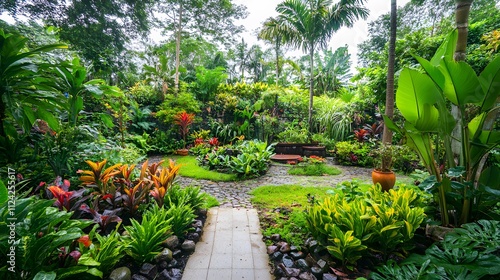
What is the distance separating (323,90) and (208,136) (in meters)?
8.71

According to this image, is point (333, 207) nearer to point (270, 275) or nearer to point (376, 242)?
point (376, 242)

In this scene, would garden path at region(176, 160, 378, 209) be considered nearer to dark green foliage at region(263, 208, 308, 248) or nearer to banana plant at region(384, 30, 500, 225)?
dark green foliage at region(263, 208, 308, 248)

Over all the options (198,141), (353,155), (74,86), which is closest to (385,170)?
(353,155)

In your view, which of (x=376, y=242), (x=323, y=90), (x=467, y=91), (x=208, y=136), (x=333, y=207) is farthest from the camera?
(x=323, y=90)

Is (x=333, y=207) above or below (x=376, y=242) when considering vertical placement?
above

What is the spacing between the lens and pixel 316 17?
745cm

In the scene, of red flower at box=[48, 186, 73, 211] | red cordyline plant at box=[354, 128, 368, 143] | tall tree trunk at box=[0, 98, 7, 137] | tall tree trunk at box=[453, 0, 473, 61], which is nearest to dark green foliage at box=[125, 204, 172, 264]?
red flower at box=[48, 186, 73, 211]

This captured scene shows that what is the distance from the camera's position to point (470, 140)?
215 cm

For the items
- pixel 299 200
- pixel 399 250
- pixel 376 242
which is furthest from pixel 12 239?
pixel 299 200

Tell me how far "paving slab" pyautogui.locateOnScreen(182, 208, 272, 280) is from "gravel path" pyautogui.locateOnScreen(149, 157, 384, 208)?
25.8 inches

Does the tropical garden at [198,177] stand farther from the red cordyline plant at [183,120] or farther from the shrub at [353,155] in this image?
the red cordyline plant at [183,120]

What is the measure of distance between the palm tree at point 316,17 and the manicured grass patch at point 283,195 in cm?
560

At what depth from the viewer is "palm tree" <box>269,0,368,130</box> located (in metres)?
7.20

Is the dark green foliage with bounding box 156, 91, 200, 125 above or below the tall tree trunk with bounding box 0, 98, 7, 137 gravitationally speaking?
above
